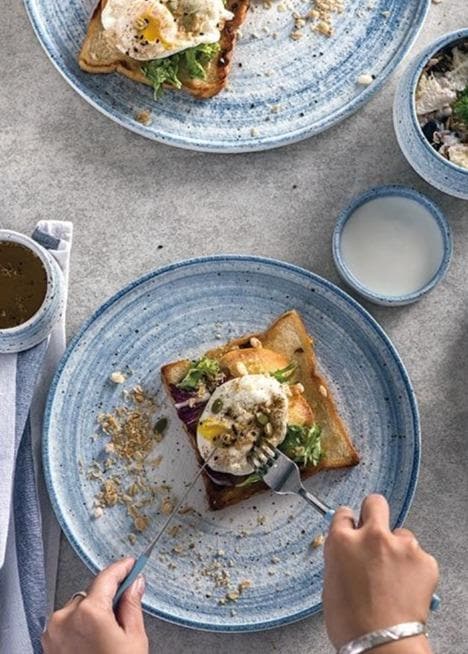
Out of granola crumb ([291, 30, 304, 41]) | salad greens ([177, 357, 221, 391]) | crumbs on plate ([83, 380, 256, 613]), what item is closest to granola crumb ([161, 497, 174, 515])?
crumbs on plate ([83, 380, 256, 613])

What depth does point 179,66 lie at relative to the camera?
3.29 metres

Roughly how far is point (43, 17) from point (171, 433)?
50.0 inches

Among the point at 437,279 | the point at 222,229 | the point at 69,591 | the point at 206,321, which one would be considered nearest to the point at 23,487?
the point at 69,591

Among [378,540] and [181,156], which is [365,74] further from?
[378,540]

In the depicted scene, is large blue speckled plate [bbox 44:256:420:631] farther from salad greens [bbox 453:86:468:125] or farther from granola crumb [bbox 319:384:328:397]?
salad greens [bbox 453:86:468:125]

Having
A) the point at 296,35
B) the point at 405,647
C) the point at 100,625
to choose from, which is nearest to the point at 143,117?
the point at 296,35

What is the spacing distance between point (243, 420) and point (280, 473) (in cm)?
19

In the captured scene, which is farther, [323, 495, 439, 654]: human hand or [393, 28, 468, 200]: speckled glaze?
[393, 28, 468, 200]: speckled glaze

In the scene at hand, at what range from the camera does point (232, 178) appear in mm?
3402

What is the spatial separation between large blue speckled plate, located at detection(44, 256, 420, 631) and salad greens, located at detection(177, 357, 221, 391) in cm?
14

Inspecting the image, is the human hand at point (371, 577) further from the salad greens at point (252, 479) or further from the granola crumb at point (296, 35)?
the granola crumb at point (296, 35)

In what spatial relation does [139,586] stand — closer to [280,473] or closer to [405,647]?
[280,473]

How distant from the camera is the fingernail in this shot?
2.99 metres

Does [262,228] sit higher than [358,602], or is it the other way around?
[262,228]
